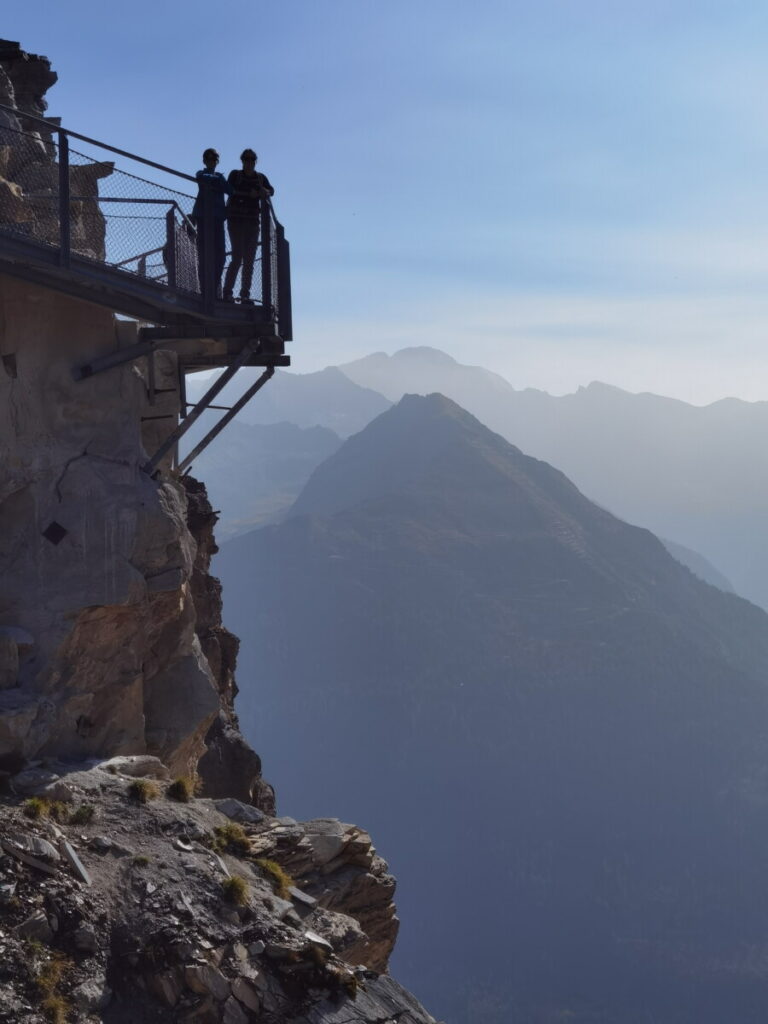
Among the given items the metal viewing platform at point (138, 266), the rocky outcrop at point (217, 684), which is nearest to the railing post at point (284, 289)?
the metal viewing platform at point (138, 266)

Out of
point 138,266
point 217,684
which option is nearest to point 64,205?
point 138,266

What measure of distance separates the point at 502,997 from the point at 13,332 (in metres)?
201

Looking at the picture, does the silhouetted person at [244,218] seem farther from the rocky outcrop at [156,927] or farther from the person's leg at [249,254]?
the rocky outcrop at [156,927]

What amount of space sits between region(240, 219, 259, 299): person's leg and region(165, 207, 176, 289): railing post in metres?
1.24

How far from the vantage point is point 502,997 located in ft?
656

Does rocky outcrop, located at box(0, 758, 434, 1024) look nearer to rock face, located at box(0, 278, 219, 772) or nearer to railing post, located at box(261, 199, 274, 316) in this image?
rock face, located at box(0, 278, 219, 772)

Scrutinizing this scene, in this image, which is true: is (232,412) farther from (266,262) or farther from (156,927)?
(156,927)

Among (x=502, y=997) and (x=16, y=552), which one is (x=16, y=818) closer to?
(x=16, y=552)

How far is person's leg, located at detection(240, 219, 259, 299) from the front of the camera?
19859 mm

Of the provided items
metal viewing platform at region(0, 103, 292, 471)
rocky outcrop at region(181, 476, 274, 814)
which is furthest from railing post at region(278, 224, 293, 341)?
rocky outcrop at region(181, 476, 274, 814)

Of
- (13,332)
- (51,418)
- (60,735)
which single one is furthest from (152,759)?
(13,332)

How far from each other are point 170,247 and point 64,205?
195cm

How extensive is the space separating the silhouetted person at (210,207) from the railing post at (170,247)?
46 centimetres

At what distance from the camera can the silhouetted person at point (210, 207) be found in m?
19.4
